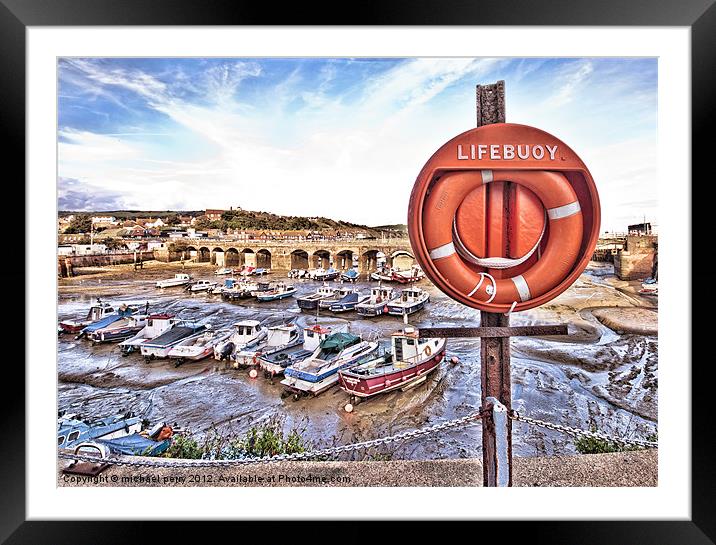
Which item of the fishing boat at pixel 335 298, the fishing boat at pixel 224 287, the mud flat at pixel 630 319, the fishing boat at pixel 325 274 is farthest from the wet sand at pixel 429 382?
the fishing boat at pixel 325 274

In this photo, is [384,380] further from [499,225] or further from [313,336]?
[499,225]

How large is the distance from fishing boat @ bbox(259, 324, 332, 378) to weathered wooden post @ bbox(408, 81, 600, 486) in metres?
0.65

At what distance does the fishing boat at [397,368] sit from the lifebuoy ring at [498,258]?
1.23 feet

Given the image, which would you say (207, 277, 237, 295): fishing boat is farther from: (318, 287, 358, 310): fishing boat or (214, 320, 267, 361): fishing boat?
(318, 287, 358, 310): fishing boat

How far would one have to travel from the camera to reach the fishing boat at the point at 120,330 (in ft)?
5.18

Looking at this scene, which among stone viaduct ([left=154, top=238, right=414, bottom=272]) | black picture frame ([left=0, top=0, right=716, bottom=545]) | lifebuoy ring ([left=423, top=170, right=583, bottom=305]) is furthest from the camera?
stone viaduct ([left=154, top=238, right=414, bottom=272])

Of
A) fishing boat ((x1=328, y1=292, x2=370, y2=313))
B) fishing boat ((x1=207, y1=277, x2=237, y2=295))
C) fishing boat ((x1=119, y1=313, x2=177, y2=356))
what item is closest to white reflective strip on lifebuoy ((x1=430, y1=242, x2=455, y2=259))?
fishing boat ((x1=328, y1=292, x2=370, y2=313))

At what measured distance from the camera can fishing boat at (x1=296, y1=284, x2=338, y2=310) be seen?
1.67 metres

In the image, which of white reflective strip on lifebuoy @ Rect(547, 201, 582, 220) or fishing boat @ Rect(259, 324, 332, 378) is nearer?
white reflective strip on lifebuoy @ Rect(547, 201, 582, 220)

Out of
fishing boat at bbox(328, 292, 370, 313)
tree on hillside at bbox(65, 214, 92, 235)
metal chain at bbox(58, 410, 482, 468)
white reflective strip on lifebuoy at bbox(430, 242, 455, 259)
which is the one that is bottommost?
metal chain at bbox(58, 410, 482, 468)
